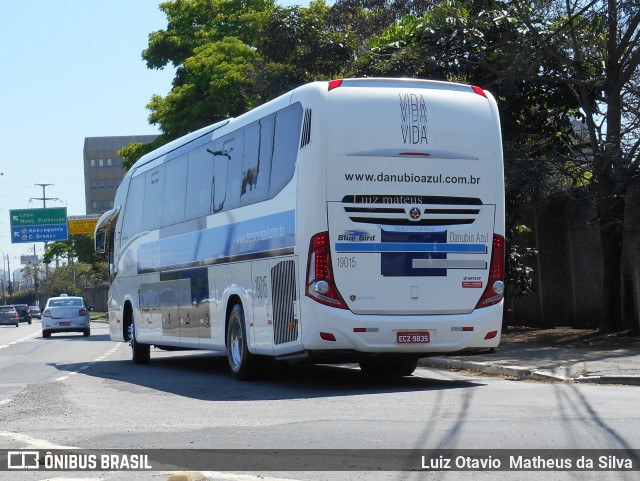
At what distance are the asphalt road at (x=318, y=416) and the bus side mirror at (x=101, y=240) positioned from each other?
280 inches

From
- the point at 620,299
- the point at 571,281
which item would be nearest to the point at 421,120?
the point at 620,299

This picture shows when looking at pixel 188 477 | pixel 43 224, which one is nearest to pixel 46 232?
pixel 43 224

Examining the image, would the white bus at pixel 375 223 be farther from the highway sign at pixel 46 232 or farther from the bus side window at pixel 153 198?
the highway sign at pixel 46 232

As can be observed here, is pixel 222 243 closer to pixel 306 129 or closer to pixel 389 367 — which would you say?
pixel 389 367

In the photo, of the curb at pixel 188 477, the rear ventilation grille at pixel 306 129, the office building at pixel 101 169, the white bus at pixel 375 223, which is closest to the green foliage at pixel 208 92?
the white bus at pixel 375 223

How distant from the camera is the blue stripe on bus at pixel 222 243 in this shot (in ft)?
46.3

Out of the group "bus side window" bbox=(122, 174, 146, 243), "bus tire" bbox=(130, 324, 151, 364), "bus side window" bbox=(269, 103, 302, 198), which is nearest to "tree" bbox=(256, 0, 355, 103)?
"bus side window" bbox=(122, 174, 146, 243)

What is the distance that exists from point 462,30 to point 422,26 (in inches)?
34.6

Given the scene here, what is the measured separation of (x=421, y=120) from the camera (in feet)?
44.7

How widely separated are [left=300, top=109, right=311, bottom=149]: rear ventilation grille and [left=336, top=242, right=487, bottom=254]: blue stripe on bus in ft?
4.48

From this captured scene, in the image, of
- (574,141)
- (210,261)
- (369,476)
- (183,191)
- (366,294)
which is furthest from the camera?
(574,141)

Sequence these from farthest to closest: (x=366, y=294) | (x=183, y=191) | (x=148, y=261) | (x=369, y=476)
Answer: (x=148, y=261) < (x=183, y=191) < (x=366, y=294) < (x=369, y=476)

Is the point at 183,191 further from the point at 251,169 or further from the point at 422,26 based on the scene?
the point at 422,26

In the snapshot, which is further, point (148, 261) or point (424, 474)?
point (148, 261)
